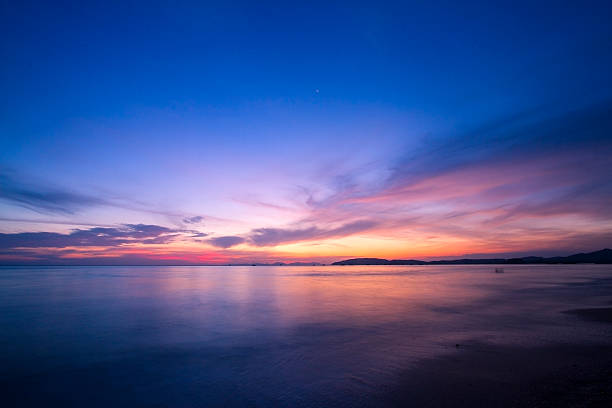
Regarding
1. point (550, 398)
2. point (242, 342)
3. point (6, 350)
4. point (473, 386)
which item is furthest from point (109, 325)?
point (550, 398)

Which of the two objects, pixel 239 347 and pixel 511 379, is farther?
pixel 239 347

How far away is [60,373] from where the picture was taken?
10617 millimetres

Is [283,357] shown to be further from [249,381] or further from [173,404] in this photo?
[173,404]

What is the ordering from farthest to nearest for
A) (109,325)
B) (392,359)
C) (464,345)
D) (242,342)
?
(109,325)
(242,342)
(464,345)
(392,359)

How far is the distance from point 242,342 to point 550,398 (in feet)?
39.1

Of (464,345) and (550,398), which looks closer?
(550,398)

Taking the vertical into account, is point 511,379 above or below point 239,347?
above

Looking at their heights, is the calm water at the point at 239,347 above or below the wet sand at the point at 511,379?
below

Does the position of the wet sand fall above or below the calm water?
above

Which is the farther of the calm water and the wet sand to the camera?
the calm water

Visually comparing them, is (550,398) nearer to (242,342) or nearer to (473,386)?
(473,386)

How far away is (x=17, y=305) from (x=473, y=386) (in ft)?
113

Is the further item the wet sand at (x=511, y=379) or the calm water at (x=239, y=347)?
the calm water at (x=239, y=347)

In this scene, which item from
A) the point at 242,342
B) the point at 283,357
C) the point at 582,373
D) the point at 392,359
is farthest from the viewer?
the point at 242,342
